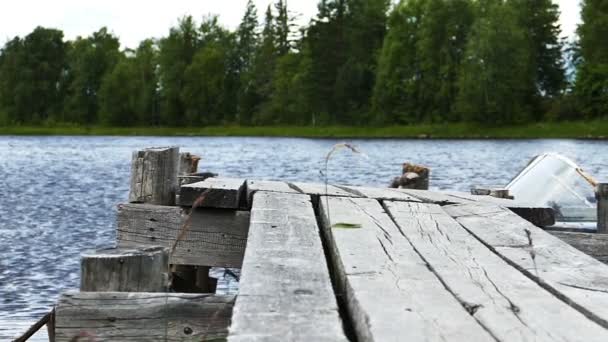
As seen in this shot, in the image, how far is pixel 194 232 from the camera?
587cm

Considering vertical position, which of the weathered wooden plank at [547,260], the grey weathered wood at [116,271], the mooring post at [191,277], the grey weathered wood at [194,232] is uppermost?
the weathered wooden plank at [547,260]

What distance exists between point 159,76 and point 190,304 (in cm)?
11300

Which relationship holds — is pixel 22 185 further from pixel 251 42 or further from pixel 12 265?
pixel 251 42

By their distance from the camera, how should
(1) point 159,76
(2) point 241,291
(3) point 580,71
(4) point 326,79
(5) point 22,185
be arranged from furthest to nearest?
1. (1) point 159,76
2. (4) point 326,79
3. (3) point 580,71
4. (5) point 22,185
5. (2) point 241,291

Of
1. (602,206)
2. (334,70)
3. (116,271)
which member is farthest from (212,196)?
(334,70)

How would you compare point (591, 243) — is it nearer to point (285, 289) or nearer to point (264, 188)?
point (264, 188)

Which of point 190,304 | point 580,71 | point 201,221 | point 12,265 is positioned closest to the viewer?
point 190,304

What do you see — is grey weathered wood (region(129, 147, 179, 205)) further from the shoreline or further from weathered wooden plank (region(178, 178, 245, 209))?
the shoreline

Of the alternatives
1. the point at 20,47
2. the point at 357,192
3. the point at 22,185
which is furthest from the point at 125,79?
the point at 357,192

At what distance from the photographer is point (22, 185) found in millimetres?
34000

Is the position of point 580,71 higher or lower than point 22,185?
higher

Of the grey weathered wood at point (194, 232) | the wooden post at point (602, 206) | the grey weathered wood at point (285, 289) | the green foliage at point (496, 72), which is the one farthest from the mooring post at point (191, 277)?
the green foliage at point (496, 72)

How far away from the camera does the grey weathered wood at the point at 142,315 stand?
3.53 metres

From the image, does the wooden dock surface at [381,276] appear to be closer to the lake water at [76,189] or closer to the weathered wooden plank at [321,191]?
the weathered wooden plank at [321,191]
